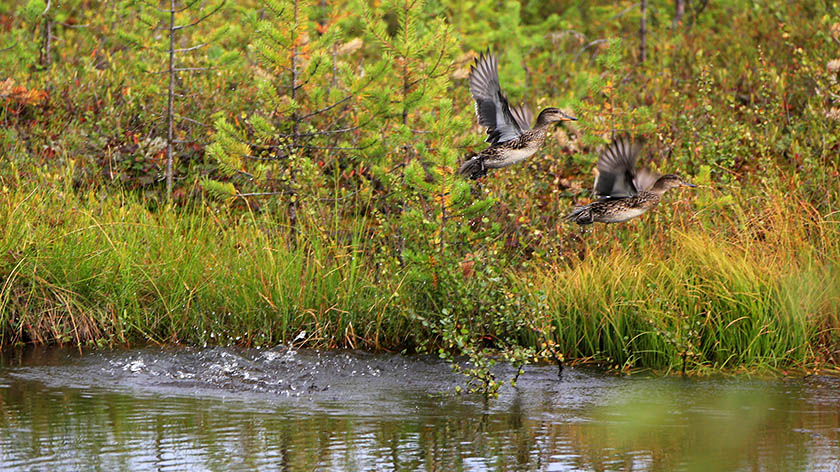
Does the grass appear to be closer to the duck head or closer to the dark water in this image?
the dark water

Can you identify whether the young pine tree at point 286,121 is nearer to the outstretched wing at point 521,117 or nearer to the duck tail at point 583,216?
the outstretched wing at point 521,117

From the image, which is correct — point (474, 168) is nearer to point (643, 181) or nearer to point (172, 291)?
point (643, 181)

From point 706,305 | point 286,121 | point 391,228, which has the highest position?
point 286,121

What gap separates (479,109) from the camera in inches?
321

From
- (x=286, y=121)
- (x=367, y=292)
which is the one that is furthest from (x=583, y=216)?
(x=286, y=121)

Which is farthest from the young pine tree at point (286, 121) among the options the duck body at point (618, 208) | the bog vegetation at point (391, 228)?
the duck body at point (618, 208)

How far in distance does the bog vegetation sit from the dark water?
1.13 feet

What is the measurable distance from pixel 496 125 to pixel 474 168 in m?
0.34

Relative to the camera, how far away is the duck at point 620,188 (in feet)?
25.9

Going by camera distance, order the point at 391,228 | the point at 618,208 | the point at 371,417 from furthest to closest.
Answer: the point at 391,228 < the point at 618,208 < the point at 371,417

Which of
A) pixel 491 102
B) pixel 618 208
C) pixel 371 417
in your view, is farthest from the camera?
pixel 491 102

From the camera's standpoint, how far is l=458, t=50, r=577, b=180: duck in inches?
314

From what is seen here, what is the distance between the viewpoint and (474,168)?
815 cm

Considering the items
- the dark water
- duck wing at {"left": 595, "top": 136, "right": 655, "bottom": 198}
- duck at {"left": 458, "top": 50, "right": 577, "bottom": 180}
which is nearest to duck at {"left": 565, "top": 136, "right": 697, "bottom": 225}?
duck wing at {"left": 595, "top": 136, "right": 655, "bottom": 198}
